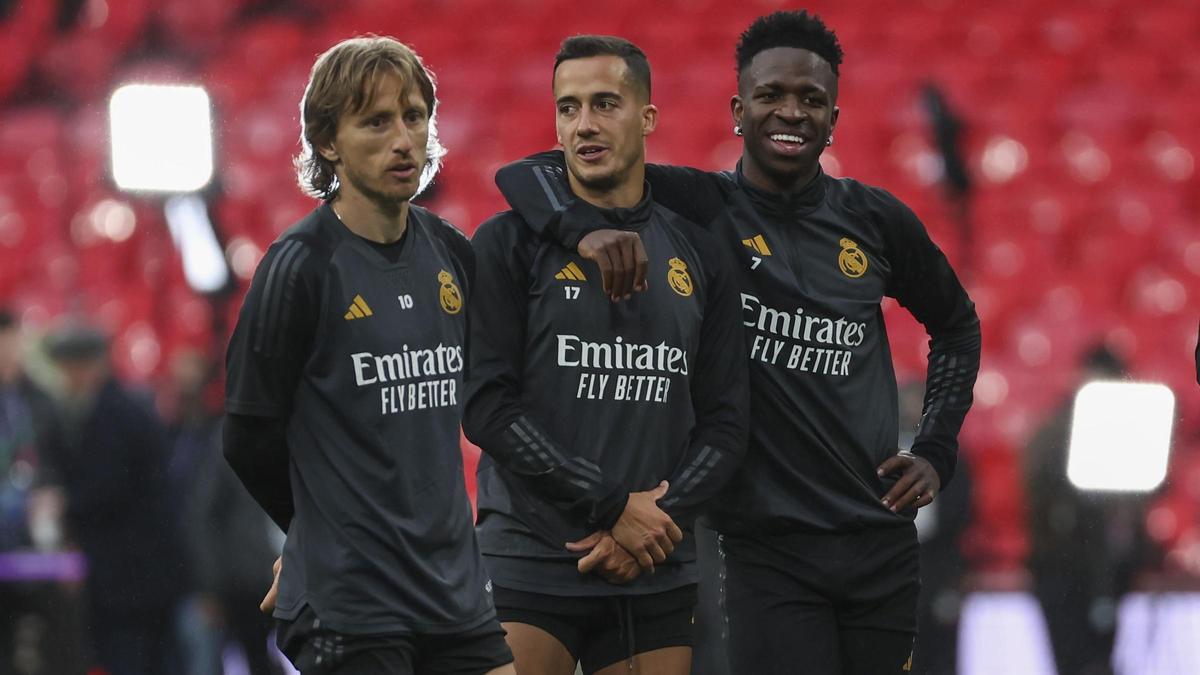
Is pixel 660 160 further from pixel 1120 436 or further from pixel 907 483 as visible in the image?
pixel 907 483

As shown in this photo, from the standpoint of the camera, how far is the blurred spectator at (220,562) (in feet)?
16.8

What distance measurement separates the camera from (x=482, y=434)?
2.51 metres

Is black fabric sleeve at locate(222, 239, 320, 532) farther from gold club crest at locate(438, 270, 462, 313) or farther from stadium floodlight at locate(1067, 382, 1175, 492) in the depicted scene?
A: stadium floodlight at locate(1067, 382, 1175, 492)

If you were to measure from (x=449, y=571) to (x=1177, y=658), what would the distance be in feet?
11.8

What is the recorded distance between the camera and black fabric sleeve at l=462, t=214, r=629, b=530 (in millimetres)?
2473

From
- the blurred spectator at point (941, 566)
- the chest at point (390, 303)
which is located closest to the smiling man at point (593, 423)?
the chest at point (390, 303)

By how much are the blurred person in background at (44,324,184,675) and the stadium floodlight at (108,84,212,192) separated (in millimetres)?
943

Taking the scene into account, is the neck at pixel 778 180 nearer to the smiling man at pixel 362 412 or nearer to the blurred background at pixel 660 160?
the smiling man at pixel 362 412

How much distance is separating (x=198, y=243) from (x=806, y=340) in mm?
3641

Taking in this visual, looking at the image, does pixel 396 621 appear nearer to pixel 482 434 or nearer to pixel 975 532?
pixel 482 434

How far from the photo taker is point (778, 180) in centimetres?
281

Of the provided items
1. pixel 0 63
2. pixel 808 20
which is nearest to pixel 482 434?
pixel 808 20

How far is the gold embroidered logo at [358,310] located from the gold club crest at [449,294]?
129mm

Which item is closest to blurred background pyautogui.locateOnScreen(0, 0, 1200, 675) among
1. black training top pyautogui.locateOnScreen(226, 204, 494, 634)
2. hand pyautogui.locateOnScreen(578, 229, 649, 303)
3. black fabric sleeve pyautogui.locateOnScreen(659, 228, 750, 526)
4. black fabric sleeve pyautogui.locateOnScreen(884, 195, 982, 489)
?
black fabric sleeve pyautogui.locateOnScreen(884, 195, 982, 489)
